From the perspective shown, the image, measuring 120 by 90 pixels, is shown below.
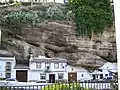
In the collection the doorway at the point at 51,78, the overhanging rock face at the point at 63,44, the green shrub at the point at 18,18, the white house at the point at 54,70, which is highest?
the green shrub at the point at 18,18

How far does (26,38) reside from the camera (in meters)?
12.3

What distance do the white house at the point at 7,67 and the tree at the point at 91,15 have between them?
3.88 metres

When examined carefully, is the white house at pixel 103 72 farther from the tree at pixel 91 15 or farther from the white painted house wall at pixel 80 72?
the tree at pixel 91 15

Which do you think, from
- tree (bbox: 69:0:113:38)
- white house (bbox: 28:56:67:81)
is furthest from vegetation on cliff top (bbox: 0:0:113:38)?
white house (bbox: 28:56:67:81)

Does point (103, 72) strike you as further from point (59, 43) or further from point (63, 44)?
point (59, 43)

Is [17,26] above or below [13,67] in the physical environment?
above

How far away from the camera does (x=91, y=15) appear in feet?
41.5

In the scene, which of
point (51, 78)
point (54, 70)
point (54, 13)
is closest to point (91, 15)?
point (54, 13)

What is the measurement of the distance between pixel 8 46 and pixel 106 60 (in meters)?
5.00

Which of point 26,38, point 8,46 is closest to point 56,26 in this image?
point 26,38

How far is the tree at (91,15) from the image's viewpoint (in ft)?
41.2

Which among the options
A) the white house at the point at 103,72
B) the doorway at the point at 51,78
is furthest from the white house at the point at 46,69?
the white house at the point at 103,72

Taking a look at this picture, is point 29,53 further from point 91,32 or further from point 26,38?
point 91,32

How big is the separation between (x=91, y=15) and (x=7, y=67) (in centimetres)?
508
